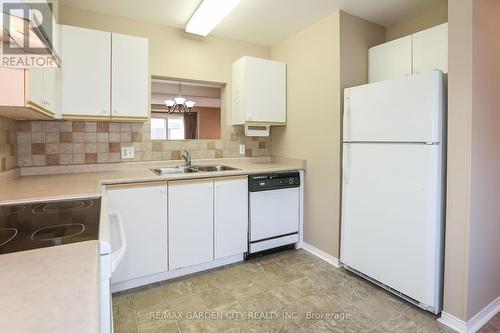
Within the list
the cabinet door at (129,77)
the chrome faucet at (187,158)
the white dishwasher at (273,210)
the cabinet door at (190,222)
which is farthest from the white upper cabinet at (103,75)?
the white dishwasher at (273,210)

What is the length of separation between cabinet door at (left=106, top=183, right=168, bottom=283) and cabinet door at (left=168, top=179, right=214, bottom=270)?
6 centimetres

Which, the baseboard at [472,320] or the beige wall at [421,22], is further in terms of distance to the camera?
the beige wall at [421,22]

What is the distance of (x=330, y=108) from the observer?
2.56 metres

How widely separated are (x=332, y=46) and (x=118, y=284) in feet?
8.89

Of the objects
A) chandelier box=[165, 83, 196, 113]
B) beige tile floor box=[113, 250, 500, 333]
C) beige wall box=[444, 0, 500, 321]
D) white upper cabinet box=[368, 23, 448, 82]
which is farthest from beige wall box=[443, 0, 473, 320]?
chandelier box=[165, 83, 196, 113]

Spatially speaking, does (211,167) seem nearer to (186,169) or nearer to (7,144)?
(186,169)

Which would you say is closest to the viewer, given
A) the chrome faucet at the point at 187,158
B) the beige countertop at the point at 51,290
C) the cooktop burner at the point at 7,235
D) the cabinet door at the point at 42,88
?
the beige countertop at the point at 51,290

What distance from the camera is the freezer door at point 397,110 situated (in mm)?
1741

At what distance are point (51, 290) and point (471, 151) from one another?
6.74ft

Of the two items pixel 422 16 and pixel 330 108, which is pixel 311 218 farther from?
pixel 422 16

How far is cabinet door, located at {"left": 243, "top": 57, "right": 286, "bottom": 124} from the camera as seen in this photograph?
290 cm

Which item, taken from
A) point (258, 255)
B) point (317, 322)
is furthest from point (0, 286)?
point (258, 255)

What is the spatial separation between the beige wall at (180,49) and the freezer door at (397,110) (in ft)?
4.76

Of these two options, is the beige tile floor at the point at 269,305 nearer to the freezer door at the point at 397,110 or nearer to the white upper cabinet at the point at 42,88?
the freezer door at the point at 397,110
